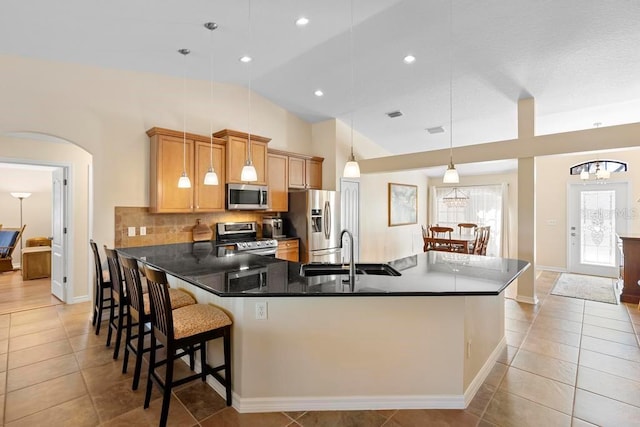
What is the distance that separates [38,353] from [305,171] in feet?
13.5

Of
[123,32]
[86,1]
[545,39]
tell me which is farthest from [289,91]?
[545,39]

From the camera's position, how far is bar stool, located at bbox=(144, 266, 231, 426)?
191 centimetres

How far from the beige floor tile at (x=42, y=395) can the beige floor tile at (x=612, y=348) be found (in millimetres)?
4494

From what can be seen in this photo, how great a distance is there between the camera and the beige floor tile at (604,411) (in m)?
2.02

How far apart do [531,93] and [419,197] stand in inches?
173

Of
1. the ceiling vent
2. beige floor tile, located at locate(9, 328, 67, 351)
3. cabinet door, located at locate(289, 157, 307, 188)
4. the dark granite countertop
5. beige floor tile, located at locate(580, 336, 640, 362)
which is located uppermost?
the ceiling vent

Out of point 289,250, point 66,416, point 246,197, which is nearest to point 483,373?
point 66,416

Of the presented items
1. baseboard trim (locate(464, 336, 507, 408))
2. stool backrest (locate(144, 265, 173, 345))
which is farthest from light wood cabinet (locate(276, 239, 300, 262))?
baseboard trim (locate(464, 336, 507, 408))

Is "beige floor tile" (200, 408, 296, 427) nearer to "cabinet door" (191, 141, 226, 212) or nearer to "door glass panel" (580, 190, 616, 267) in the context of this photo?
"cabinet door" (191, 141, 226, 212)

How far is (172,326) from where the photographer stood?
6.28 ft

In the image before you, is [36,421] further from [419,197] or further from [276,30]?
[419,197]

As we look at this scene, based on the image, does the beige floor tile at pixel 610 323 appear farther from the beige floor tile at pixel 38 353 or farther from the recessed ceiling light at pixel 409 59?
the beige floor tile at pixel 38 353

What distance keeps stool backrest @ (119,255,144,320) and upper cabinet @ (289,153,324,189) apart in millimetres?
3256

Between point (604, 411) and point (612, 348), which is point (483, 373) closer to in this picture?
point (604, 411)
